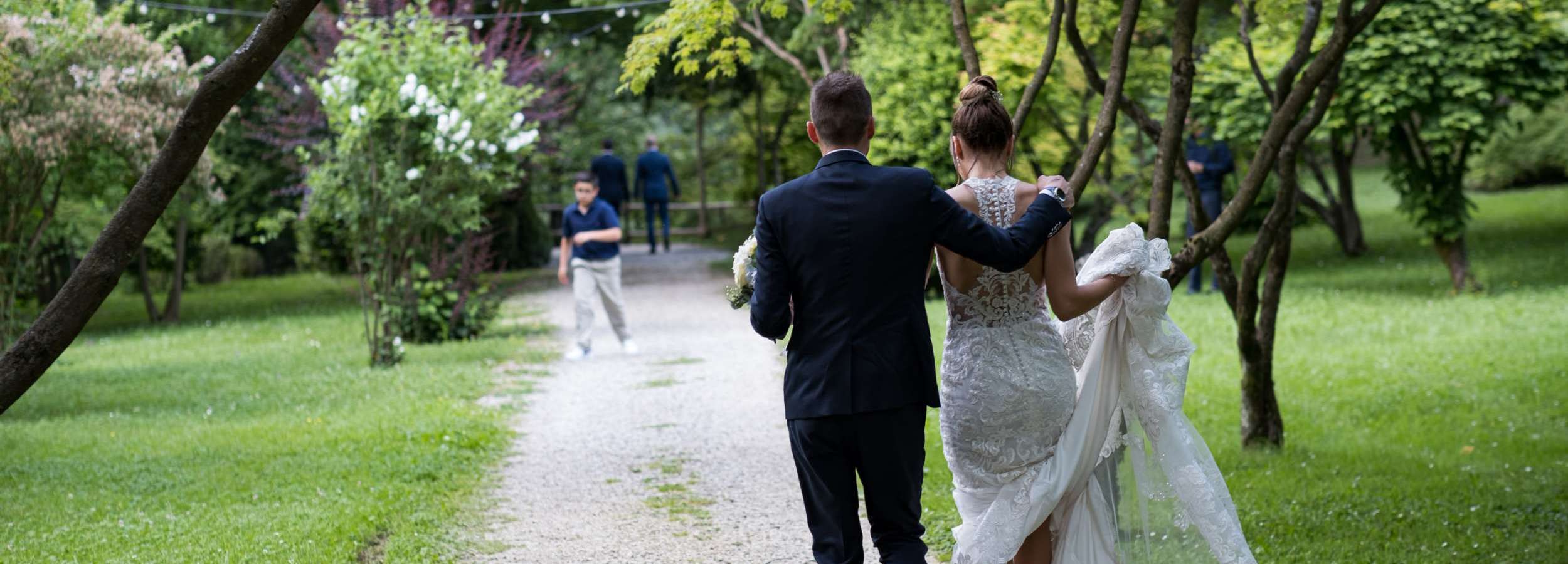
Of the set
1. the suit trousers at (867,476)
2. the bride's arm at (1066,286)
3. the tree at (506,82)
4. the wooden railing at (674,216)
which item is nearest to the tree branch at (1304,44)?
the bride's arm at (1066,286)

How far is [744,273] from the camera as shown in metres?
4.13

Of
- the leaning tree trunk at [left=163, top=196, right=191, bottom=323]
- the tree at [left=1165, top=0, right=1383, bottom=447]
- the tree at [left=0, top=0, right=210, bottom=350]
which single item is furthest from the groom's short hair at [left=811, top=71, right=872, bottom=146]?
the leaning tree trunk at [left=163, top=196, right=191, bottom=323]

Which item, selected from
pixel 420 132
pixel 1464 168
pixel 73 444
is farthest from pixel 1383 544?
pixel 1464 168

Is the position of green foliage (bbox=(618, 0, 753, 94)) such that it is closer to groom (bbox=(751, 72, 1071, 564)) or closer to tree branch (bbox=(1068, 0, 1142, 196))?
tree branch (bbox=(1068, 0, 1142, 196))

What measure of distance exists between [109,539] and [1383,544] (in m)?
5.50

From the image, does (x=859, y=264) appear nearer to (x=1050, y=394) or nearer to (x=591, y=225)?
(x=1050, y=394)

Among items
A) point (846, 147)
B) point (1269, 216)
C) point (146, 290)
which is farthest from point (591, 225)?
point (146, 290)

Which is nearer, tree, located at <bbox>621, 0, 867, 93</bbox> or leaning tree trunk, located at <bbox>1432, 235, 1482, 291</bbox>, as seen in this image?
tree, located at <bbox>621, 0, 867, 93</bbox>

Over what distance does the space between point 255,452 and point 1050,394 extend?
5853 mm

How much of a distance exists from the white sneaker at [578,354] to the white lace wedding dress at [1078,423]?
890 cm

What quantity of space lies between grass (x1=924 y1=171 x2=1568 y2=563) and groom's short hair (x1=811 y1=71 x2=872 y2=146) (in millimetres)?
2625

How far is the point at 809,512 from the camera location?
4.01 m

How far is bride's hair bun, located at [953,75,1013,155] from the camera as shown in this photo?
13.4 ft

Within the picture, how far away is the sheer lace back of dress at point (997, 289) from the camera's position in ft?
13.5
